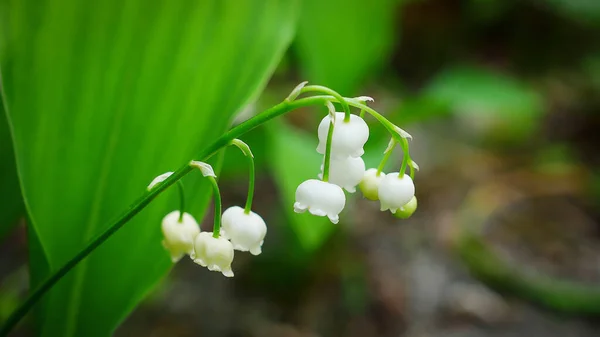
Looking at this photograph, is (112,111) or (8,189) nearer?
(112,111)

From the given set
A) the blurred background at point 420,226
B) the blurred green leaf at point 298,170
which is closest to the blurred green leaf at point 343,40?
the blurred background at point 420,226

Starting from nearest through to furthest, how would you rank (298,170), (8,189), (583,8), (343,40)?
1. (8,189)
2. (298,170)
3. (343,40)
4. (583,8)

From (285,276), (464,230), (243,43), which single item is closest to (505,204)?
(464,230)


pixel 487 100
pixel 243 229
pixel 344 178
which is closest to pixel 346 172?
pixel 344 178

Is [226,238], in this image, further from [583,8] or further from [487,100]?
[583,8]

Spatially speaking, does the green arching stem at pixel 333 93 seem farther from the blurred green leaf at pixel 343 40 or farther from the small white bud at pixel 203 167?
the blurred green leaf at pixel 343 40

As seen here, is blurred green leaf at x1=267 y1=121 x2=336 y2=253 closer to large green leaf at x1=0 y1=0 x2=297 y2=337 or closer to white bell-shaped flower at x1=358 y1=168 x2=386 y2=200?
large green leaf at x1=0 y1=0 x2=297 y2=337

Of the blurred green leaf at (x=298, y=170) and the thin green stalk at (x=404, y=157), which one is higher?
the blurred green leaf at (x=298, y=170)
